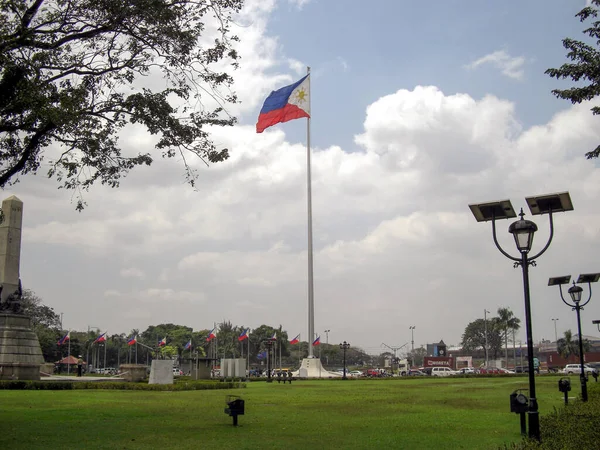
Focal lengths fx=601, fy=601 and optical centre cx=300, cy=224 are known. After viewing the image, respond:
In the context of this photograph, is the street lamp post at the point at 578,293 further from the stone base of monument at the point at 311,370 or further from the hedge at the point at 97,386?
the stone base of monument at the point at 311,370

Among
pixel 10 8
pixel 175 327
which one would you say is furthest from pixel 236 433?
pixel 175 327

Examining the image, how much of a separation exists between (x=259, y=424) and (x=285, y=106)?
34.5m

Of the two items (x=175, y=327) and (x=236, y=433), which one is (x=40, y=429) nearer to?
(x=236, y=433)

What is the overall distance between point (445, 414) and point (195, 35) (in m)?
13.4

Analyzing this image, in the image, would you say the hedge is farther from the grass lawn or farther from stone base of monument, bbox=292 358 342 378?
stone base of monument, bbox=292 358 342 378

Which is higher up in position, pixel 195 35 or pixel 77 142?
pixel 195 35

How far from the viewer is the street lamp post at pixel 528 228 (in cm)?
1034

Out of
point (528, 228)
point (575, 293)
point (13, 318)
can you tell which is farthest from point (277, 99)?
point (528, 228)

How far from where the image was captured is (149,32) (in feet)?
48.6

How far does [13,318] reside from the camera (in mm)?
33531

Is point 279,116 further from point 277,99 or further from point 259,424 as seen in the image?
point 259,424

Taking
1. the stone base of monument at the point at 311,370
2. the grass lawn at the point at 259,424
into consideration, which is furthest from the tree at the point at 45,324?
the grass lawn at the point at 259,424

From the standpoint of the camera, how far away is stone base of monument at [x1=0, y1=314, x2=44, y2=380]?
32688mm

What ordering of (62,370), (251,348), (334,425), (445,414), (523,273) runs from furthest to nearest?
1. (251,348)
2. (62,370)
3. (445,414)
4. (334,425)
5. (523,273)
